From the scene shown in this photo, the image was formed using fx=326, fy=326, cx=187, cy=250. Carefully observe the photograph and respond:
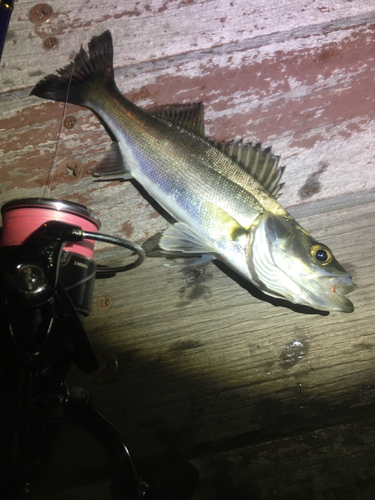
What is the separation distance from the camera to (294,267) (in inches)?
50.1

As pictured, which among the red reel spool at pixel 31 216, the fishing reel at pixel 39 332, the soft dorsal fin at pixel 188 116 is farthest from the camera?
the soft dorsal fin at pixel 188 116

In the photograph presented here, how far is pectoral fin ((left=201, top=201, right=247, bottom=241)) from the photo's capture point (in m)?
1.32

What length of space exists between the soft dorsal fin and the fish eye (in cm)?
69

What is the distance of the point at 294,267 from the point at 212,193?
1.45ft

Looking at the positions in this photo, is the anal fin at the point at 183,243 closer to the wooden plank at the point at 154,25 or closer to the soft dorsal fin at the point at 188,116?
the soft dorsal fin at the point at 188,116

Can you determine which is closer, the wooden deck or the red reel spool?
the red reel spool

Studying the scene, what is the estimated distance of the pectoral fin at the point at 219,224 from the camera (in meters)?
1.32

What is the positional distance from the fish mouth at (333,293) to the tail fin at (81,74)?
1.30 m

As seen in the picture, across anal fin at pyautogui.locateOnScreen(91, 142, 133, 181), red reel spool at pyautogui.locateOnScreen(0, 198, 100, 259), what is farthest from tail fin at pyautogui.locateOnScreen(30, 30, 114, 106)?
red reel spool at pyautogui.locateOnScreen(0, 198, 100, 259)

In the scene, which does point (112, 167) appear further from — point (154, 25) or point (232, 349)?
point (232, 349)

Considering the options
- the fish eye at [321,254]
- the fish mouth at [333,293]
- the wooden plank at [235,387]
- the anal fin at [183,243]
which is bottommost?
the wooden plank at [235,387]

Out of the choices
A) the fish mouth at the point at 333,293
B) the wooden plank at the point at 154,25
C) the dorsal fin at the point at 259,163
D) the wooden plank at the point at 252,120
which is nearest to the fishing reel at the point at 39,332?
the wooden plank at the point at 252,120

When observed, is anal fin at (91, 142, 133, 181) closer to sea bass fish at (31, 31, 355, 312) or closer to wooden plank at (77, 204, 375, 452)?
sea bass fish at (31, 31, 355, 312)

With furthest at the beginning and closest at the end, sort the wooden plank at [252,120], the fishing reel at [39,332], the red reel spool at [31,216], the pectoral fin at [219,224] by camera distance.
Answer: the wooden plank at [252,120]
the pectoral fin at [219,224]
the red reel spool at [31,216]
the fishing reel at [39,332]
